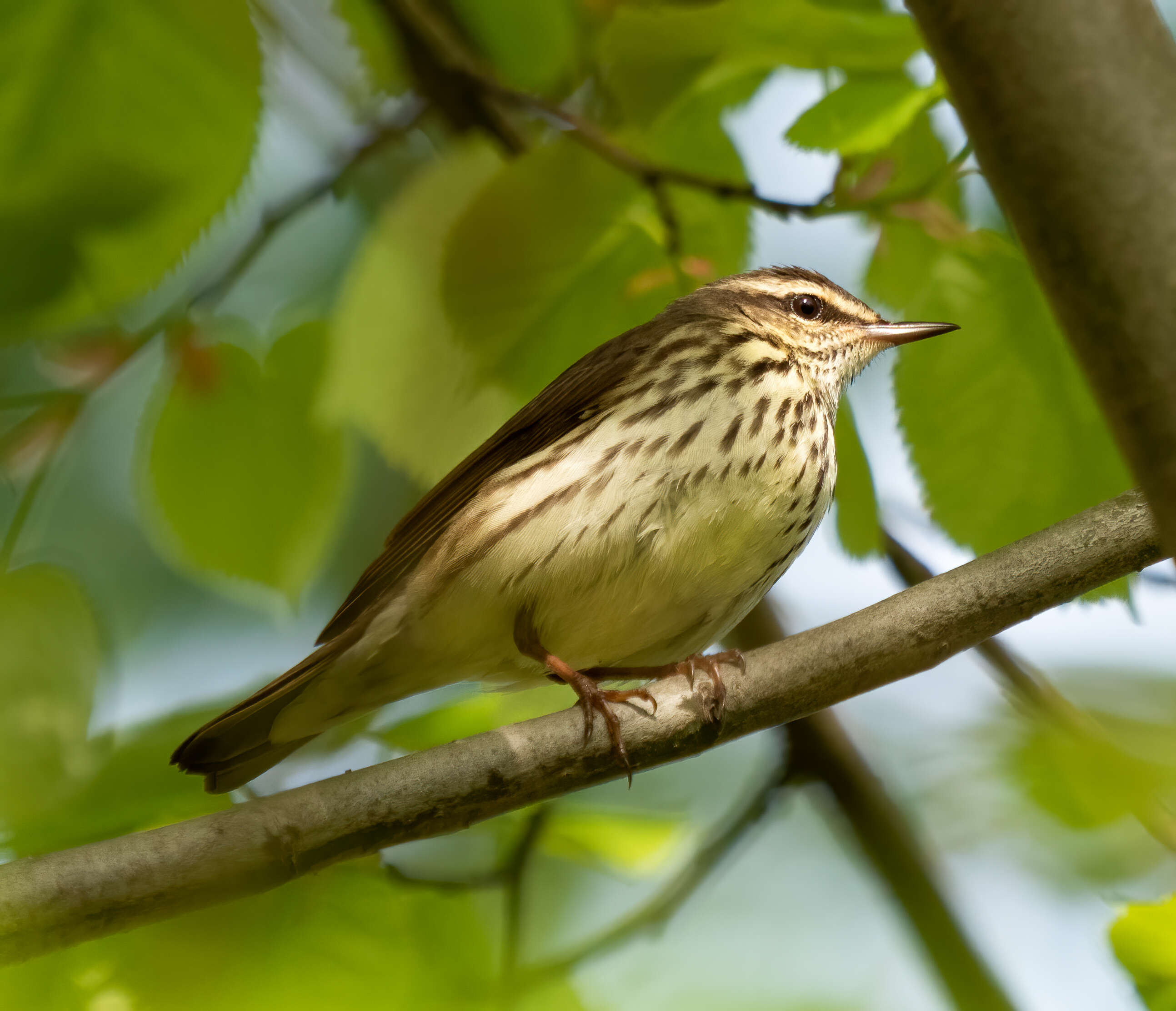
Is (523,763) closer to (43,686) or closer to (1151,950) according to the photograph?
(43,686)

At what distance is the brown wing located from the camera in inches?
145

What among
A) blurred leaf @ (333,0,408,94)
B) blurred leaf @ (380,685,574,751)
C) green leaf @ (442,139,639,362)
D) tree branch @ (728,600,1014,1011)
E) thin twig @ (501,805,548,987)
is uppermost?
blurred leaf @ (333,0,408,94)

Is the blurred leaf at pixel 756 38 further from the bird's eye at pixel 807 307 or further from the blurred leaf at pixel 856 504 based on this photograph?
the bird's eye at pixel 807 307

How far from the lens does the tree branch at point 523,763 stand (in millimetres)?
2150

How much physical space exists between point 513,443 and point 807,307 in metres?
1.22

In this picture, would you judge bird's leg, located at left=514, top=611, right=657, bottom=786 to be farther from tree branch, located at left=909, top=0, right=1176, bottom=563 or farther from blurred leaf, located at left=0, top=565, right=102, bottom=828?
tree branch, located at left=909, top=0, right=1176, bottom=563

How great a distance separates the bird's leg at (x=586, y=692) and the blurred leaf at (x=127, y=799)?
0.84 m

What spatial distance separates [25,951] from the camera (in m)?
2.03

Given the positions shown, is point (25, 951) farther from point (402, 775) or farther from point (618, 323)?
point (618, 323)

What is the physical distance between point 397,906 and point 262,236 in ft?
6.22

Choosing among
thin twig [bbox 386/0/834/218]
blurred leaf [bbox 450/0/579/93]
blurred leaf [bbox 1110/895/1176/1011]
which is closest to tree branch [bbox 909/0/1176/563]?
blurred leaf [bbox 1110/895/1176/1011]

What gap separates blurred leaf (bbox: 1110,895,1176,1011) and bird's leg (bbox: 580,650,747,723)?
0.86 meters

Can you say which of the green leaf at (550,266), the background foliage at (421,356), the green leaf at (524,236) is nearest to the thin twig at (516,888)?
the background foliage at (421,356)

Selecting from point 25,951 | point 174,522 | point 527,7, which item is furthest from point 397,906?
point 527,7
